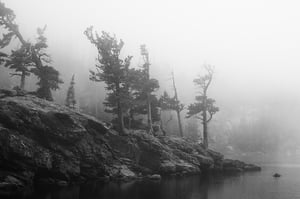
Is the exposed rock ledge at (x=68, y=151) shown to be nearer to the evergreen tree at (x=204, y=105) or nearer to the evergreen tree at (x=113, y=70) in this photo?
the evergreen tree at (x=113, y=70)

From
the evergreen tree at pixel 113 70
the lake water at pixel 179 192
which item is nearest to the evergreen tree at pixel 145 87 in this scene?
the evergreen tree at pixel 113 70

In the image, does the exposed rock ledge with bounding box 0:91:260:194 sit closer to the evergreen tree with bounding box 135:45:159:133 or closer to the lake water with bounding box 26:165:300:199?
the lake water with bounding box 26:165:300:199

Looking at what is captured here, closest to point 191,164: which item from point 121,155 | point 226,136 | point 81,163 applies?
point 121,155

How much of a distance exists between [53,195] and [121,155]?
57.4ft

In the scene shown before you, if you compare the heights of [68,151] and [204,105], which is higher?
[204,105]

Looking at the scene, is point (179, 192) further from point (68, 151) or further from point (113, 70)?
point (113, 70)

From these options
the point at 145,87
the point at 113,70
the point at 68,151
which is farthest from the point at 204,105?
the point at 68,151

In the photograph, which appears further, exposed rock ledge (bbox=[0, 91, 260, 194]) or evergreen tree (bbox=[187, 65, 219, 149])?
evergreen tree (bbox=[187, 65, 219, 149])

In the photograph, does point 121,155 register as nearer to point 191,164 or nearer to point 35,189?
point 191,164

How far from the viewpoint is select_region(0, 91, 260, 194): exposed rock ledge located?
96.0ft

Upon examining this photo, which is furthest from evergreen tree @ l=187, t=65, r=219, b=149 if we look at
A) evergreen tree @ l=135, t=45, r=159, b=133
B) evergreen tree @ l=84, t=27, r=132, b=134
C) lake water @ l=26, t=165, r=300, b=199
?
lake water @ l=26, t=165, r=300, b=199

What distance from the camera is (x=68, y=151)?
3494 cm

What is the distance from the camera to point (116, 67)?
44.6m

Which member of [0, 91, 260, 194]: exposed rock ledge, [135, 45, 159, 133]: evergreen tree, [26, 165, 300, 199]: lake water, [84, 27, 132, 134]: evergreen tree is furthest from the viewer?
[135, 45, 159, 133]: evergreen tree
